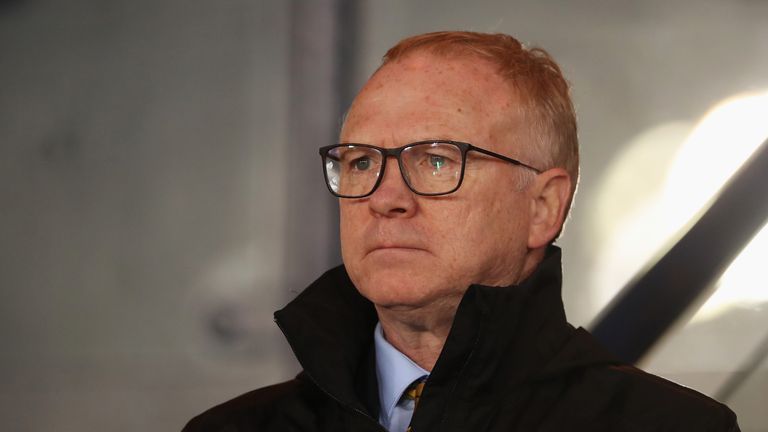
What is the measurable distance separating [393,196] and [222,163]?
1036 mm

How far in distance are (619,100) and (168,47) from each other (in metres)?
0.97

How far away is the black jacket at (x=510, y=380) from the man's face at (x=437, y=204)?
0.21ft

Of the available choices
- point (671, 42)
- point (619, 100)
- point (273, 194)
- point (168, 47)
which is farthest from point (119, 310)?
point (671, 42)

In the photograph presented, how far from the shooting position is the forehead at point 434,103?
1147mm

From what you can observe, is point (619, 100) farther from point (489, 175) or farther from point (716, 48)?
point (489, 175)

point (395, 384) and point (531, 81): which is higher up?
point (531, 81)

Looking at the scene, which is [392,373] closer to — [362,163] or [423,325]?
[423,325]

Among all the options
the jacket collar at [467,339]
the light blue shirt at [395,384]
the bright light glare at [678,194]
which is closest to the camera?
the jacket collar at [467,339]

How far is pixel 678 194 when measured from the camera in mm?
1940

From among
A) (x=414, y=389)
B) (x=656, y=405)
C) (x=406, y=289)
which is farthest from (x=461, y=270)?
(x=656, y=405)

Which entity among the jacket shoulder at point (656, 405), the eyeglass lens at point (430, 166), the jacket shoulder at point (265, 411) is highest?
the eyeglass lens at point (430, 166)

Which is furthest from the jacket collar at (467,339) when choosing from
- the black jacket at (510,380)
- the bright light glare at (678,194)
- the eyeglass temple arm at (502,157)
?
the bright light glare at (678,194)

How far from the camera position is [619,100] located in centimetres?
199

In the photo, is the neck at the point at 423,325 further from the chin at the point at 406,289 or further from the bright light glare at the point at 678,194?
the bright light glare at the point at 678,194
